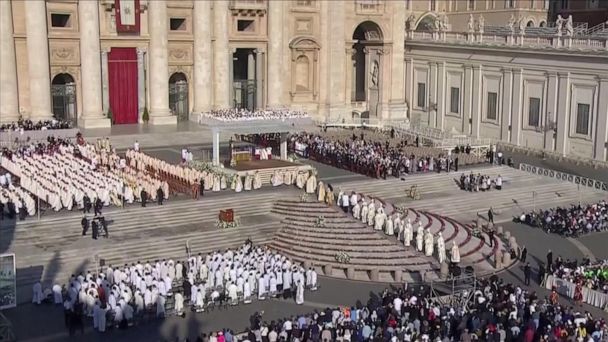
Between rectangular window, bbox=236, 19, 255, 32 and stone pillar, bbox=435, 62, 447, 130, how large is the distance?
13.7 m

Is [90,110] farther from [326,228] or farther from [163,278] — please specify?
[163,278]

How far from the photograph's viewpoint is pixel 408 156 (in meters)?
43.2

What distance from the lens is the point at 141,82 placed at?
51.7 meters

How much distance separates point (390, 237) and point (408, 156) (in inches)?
530

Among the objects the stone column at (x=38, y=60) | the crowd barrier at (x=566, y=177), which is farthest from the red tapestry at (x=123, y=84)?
the crowd barrier at (x=566, y=177)

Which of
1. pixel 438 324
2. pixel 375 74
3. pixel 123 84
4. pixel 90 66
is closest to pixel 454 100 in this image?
pixel 375 74

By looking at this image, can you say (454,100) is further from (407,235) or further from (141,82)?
(407,235)

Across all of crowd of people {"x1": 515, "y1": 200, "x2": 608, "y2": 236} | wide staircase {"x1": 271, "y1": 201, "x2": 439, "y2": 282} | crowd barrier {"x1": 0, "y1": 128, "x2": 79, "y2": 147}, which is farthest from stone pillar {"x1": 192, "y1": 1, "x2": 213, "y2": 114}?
crowd of people {"x1": 515, "y1": 200, "x2": 608, "y2": 236}

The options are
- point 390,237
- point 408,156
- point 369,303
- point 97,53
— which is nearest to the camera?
point 369,303

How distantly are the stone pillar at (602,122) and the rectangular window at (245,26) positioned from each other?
23.5 metres

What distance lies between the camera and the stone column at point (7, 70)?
150 ft

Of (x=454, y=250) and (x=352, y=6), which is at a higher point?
(x=352, y=6)

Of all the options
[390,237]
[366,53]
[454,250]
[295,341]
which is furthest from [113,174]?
[366,53]

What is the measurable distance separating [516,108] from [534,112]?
1390 mm
